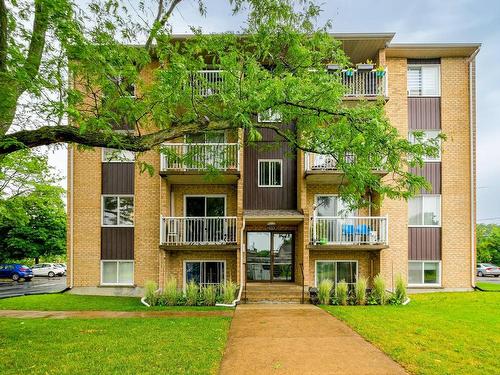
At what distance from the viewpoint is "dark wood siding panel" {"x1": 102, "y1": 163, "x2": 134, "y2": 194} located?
1423cm

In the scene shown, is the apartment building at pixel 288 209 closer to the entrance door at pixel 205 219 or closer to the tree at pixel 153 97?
the entrance door at pixel 205 219

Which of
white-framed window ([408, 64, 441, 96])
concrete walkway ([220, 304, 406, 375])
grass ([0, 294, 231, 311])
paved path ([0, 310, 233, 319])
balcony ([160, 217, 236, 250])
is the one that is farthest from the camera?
white-framed window ([408, 64, 441, 96])

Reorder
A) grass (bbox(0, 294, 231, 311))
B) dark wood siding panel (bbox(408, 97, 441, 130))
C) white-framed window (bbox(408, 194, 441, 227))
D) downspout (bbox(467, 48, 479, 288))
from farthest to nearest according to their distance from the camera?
dark wood siding panel (bbox(408, 97, 441, 130)) → white-framed window (bbox(408, 194, 441, 227)) → downspout (bbox(467, 48, 479, 288)) → grass (bbox(0, 294, 231, 311))

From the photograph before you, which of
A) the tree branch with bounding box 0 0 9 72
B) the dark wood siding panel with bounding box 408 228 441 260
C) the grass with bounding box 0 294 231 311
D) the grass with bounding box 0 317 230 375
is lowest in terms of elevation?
the grass with bounding box 0 294 231 311

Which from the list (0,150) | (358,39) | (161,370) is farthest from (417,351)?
(358,39)

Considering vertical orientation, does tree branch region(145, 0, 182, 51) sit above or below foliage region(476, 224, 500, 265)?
above

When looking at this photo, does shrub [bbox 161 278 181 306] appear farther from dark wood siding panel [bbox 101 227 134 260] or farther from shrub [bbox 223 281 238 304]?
dark wood siding panel [bbox 101 227 134 260]

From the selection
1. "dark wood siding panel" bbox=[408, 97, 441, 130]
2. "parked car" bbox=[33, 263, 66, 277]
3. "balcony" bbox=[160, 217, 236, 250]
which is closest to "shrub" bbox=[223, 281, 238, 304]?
Answer: "balcony" bbox=[160, 217, 236, 250]

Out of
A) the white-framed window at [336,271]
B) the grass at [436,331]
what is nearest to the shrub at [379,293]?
the grass at [436,331]

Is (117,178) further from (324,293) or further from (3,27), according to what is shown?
(324,293)

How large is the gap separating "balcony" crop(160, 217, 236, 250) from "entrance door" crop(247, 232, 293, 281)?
4.78 feet

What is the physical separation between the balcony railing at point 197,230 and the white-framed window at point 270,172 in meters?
2.14

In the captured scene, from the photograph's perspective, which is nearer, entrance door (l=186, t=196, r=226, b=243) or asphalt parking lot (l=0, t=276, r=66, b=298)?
entrance door (l=186, t=196, r=226, b=243)

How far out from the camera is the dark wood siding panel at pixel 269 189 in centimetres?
1437
